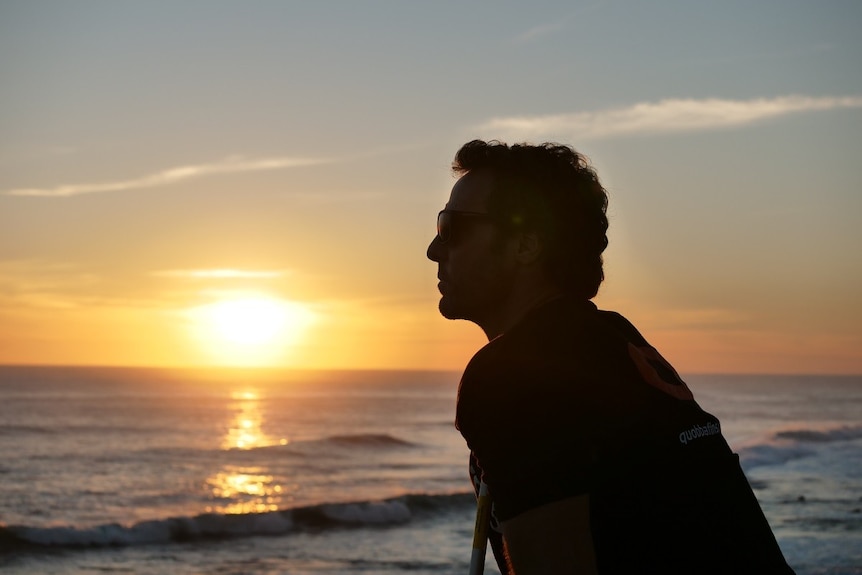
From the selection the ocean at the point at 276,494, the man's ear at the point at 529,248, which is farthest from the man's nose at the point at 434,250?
the ocean at the point at 276,494

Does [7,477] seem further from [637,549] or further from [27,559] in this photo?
[637,549]

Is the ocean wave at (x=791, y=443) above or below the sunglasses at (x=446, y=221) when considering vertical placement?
below

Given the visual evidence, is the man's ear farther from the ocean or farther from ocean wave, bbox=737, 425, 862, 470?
ocean wave, bbox=737, 425, 862, 470

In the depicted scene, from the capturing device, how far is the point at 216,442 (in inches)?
2186

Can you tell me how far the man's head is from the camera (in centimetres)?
192

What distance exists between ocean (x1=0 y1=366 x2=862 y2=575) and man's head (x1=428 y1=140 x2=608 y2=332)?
15.7 m

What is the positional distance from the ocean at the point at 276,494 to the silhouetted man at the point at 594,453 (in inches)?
622

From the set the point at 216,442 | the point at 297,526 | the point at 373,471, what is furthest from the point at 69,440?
the point at 297,526

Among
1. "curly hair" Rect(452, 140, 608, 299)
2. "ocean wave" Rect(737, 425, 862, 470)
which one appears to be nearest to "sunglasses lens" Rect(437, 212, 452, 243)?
"curly hair" Rect(452, 140, 608, 299)

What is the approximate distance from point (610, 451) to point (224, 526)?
82.6 feet

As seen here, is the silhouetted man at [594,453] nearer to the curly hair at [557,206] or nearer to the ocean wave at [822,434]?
the curly hair at [557,206]

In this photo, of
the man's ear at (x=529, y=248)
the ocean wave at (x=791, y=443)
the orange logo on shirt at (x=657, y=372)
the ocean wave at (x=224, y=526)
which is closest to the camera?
the orange logo on shirt at (x=657, y=372)

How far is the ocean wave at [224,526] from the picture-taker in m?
23.2

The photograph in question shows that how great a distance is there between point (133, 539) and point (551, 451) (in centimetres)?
2389
